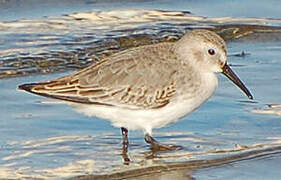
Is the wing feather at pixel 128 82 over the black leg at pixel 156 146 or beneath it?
over

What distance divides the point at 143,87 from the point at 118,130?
673 millimetres

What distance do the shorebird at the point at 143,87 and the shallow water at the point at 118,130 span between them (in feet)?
0.99

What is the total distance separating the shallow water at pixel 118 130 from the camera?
7141mm

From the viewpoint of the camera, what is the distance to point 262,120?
8070 millimetres

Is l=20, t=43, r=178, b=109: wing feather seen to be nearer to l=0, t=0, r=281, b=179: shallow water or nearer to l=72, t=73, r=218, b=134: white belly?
l=72, t=73, r=218, b=134: white belly

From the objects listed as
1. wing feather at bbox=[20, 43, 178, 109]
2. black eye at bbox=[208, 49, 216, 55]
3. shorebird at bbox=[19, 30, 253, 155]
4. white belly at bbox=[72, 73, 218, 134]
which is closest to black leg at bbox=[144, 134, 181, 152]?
shorebird at bbox=[19, 30, 253, 155]

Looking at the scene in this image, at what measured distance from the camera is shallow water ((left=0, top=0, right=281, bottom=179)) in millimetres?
7141

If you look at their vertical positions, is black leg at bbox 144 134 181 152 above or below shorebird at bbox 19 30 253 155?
below

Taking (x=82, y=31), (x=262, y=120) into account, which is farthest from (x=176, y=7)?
(x=262, y=120)

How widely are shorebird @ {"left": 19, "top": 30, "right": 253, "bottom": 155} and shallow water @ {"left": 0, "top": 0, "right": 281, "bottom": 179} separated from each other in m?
0.30

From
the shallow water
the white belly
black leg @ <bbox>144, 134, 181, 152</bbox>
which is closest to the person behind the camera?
the shallow water

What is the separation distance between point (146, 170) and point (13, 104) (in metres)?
1.68

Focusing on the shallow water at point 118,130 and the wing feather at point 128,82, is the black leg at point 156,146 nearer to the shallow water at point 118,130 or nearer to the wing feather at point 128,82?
the shallow water at point 118,130

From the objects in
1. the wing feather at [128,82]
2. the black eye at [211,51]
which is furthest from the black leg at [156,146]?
the black eye at [211,51]
